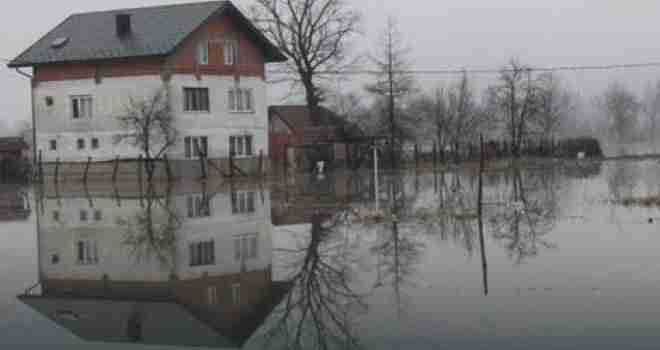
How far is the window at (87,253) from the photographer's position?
1100 centimetres

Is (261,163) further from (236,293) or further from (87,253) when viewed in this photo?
(236,293)

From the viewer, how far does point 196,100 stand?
130ft

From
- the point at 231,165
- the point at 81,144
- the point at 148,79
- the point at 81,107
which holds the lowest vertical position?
the point at 231,165

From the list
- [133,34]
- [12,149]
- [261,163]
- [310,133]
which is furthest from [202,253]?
[12,149]

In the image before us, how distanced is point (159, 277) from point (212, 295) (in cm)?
146

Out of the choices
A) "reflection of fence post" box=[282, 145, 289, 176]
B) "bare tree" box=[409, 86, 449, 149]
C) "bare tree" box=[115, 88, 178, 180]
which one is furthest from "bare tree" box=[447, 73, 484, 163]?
"bare tree" box=[115, 88, 178, 180]

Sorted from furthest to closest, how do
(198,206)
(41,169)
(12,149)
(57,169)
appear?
(12,149), (41,169), (57,169), (198,206)

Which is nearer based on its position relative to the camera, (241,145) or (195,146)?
(195,146)

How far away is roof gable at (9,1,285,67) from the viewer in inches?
1512

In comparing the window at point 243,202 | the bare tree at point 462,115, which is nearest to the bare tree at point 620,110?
the bare tree at point 462,115

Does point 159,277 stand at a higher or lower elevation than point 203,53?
lower

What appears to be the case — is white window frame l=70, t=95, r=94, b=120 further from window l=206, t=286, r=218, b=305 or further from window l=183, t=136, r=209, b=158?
window l=206, t=286, r=218, b=305

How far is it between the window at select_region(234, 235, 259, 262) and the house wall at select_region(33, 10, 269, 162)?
26.1 metres

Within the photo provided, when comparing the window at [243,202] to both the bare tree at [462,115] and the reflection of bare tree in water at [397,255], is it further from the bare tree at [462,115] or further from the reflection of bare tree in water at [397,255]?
the bare tree at [462,115]
